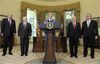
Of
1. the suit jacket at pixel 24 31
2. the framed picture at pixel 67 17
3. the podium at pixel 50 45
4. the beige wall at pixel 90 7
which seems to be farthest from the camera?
the framed picture at pixel 67 17

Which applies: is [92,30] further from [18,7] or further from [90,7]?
[18,7]

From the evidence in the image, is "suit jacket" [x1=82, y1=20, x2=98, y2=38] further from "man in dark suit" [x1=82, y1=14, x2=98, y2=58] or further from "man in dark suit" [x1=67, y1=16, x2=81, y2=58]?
"man in dark suit" [x1=67, y1=16, x2=81, y2=58]

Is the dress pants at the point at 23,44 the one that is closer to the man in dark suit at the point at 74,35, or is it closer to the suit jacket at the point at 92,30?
the man in dark suit at the point at 74,35

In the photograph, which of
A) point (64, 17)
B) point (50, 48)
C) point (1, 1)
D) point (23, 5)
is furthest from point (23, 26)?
point (64, 17)

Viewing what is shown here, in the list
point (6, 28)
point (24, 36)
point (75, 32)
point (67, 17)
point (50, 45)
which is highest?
point (67, 17)

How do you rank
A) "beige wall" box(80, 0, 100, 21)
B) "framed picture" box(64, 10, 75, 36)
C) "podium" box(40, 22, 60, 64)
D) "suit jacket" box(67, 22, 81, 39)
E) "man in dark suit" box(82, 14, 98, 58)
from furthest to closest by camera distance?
"framed picture" box(64, 10, 75, 36) < "beige wall" box(80, 0, 100, 21) < "suit jacket" box(67, 22, 81, 39) < "man in dark suit" box(82, 14, 98, 58) < "podium" box(40, 22, 60, 64)

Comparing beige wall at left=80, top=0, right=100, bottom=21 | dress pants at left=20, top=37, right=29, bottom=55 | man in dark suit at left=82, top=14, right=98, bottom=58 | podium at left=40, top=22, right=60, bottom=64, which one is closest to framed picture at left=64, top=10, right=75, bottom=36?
beige wall at left=80, top=0, right=100, bottom=21

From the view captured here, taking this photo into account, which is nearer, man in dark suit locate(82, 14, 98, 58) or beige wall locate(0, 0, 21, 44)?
man in dark suit locate(82, 14, 98, 58)

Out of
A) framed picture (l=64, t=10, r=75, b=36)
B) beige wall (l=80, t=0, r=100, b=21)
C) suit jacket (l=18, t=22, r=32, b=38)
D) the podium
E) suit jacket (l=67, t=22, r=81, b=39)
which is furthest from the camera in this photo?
framed picture (l=64, t=10, r=75, b=36)

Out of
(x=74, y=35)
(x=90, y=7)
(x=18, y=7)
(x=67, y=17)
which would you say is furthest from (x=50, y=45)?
(x=67, y=17)

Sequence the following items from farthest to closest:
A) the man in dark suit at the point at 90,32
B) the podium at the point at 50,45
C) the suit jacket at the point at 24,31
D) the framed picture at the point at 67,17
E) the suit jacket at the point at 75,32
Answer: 1. the framed picture at the point at 67,17
2. the suit jacket at the point at 24,31
3. the suit jacket at the point at 75,32
4. the man in dark suit at the point at 90,32
5. the podium at the point at 50,45

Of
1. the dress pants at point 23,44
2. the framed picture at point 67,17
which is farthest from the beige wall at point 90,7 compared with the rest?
the dress pants at point 23,44

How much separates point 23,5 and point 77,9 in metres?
3.03

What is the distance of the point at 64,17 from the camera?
418 inches
